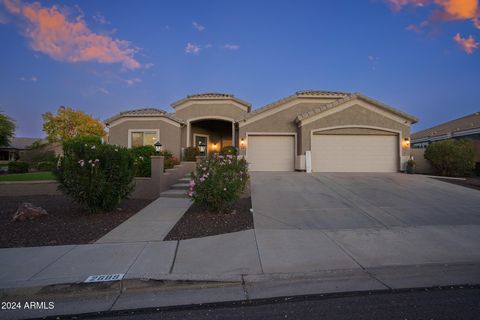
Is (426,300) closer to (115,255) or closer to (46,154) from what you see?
(115,255)

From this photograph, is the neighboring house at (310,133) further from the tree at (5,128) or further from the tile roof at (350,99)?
the tree at (5,128)

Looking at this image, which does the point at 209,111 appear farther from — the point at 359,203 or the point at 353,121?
the point at 359,203

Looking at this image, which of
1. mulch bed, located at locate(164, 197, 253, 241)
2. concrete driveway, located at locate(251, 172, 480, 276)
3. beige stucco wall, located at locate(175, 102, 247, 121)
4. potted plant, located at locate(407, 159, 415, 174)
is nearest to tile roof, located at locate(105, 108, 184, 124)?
beige stucco wall, located at locate(175, 102, 247, 121)

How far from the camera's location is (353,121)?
16312 millimetres

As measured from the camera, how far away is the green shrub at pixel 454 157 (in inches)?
590

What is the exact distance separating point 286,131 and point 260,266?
531 inches

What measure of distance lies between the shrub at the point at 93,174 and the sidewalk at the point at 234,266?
189cm

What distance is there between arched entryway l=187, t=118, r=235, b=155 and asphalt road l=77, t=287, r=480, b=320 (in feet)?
54.7

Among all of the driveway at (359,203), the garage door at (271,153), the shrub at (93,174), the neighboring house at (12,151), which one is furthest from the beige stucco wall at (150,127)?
the neighboring house at (12,151)

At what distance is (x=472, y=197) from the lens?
10023 mm

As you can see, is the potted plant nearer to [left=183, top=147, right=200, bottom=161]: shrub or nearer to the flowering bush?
the flowering bush

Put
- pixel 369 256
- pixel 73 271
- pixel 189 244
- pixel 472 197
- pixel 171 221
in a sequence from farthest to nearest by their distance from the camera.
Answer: pixel 472 197, pixel 171 221, pixel 189 244, pixel 369 256, pixel 73 271

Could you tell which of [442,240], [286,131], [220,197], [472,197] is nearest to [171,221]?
[220,197]

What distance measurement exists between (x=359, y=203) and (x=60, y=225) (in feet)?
28.1
